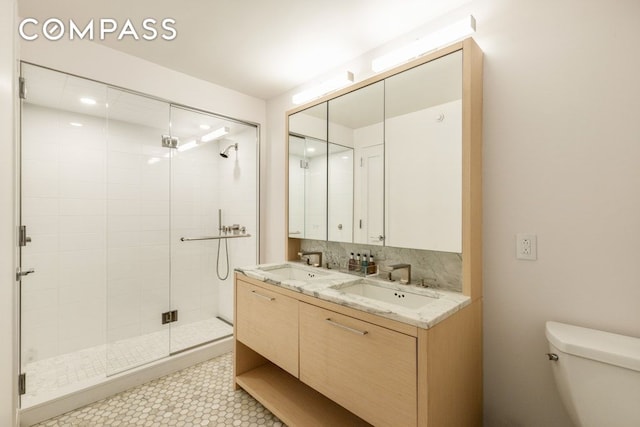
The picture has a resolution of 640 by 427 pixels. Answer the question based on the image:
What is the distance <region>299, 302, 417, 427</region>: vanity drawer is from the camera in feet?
3.91

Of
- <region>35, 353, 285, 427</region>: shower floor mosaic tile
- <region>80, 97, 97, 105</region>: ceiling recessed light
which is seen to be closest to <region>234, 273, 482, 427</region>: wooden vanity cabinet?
<region>35, 353, 285, 427</region>: shower floor mosaic tile

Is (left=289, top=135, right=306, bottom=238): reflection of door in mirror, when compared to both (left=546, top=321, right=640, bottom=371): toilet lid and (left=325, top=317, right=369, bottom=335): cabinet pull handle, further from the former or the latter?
(left=546, top=321, right=640, bottom=371): toilet lid

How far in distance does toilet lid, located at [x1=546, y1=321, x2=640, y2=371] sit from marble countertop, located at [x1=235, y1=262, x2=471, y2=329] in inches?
13.9

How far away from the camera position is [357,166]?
2.06 metres

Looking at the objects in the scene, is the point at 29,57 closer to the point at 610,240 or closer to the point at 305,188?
the point at 305,188

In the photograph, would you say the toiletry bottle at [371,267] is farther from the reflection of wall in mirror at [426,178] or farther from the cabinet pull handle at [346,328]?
the cabinet pull handle at [346,328]

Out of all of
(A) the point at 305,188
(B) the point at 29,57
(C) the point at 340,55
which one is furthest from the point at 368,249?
(B) the point at 29,57

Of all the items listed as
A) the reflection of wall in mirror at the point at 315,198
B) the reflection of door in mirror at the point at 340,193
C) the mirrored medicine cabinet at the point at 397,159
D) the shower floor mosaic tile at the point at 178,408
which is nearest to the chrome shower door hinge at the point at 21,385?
the shower floor mosaic tile at the point at 178,408

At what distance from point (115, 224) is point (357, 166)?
218cm

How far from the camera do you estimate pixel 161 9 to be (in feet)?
5.60

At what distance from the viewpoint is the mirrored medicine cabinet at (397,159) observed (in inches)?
59.2

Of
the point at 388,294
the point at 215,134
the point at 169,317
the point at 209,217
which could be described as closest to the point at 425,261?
the point at 388,294

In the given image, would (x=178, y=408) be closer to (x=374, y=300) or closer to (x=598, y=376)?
(x=374, y=300)

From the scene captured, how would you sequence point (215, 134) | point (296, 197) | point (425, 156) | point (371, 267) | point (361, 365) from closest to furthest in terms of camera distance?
point (361, 365), point (425, 156), point (371, 267), point (296, 197), point (215, 134)
